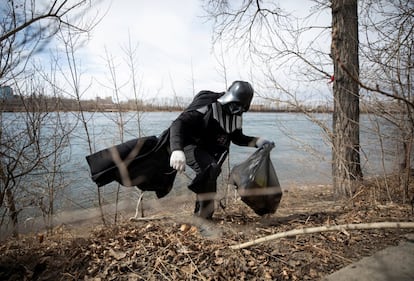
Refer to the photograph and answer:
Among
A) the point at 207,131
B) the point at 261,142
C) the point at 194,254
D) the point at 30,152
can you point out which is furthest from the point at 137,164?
the point at 30,152

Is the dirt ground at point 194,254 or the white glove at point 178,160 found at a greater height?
the white glove at point 178,160

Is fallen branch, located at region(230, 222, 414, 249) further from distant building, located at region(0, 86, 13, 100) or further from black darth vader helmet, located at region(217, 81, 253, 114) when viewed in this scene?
distant building, located at region(0, 86, 13, 100)

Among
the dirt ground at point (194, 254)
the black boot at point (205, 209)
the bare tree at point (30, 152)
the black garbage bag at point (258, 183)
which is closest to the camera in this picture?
the dirt ground at point (194, 254)

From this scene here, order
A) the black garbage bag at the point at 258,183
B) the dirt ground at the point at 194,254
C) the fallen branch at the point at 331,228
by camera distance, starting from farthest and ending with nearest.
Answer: the black garbage bag at the point at 258,183 → the dirt ground at the point at 194,254 → the fallen branch at the point at 331,228

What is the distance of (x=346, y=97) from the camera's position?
4.47m

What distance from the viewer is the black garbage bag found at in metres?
2.59

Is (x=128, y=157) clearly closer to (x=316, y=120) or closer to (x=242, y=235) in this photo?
(x=242, y=235)

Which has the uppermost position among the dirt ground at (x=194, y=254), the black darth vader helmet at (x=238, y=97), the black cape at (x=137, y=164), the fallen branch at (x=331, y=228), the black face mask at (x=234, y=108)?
the black darth vader helmet at (x=238, y=97)

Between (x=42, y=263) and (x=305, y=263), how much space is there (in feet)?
7.21

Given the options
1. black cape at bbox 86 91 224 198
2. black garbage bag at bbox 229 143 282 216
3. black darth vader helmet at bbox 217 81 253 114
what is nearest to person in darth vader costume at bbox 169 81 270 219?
black darth vader helmet at bbox 217 81 253 114

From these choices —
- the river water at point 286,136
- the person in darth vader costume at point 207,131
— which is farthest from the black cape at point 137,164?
the river water at point 286,136

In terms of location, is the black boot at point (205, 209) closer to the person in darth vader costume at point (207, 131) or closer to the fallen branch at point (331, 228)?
the person in darth vader costume at point (207, 131)

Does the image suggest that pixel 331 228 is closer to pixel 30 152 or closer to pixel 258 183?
pixel 258 183

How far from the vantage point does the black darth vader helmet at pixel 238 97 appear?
2.62m
